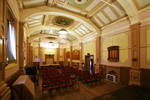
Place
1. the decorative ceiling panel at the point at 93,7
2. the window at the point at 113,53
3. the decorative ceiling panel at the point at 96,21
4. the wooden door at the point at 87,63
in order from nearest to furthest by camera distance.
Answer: the decorative ceiling panel at the point at 93,7 < the window at the point at 113,53 < the decorative ceiling panel at the point at 96,21 < the wooden door at the point at 87,63

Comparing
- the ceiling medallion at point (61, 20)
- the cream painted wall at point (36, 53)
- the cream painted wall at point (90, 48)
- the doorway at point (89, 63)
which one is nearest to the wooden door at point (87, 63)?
the doorway at point (89, 63)

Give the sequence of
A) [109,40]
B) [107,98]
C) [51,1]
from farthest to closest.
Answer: [109,40]
[51,1]
[107,98]

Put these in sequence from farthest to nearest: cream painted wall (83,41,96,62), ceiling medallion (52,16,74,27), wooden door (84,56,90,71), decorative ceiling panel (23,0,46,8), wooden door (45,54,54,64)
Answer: wooden door (45,54,54,64)
wooden door (84,56,90,71)
cream painted wall (83,41,96,62)
ceiling medallion (52,16,74,27)
decorative ceiling panel (23,0,46,8)

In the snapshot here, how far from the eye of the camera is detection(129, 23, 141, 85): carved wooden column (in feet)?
17.7

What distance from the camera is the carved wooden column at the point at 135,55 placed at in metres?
5.41

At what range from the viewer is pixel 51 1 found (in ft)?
19.5

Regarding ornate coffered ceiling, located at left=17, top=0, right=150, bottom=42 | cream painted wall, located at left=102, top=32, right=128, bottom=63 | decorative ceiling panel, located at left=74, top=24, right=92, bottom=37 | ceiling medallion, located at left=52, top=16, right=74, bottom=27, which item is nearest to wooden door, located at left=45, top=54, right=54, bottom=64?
decorative ceiling panel, located at left=74, top=24, right=92, bottom=37

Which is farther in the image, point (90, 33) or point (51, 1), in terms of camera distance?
point (90, 33)

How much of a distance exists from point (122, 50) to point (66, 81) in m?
5.35

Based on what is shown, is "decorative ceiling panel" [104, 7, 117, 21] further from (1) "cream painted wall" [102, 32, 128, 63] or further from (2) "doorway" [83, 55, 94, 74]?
(2) "doorway" [83, 55, 94, 74]

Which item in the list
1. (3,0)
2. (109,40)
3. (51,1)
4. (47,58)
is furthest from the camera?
(47,58)

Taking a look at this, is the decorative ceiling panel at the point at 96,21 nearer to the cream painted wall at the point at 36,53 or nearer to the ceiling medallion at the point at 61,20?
the ceiling medallion at the point at 61,20

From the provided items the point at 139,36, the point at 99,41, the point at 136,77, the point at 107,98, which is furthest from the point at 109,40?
the point at 107,98

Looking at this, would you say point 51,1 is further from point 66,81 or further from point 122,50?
point 122,50
